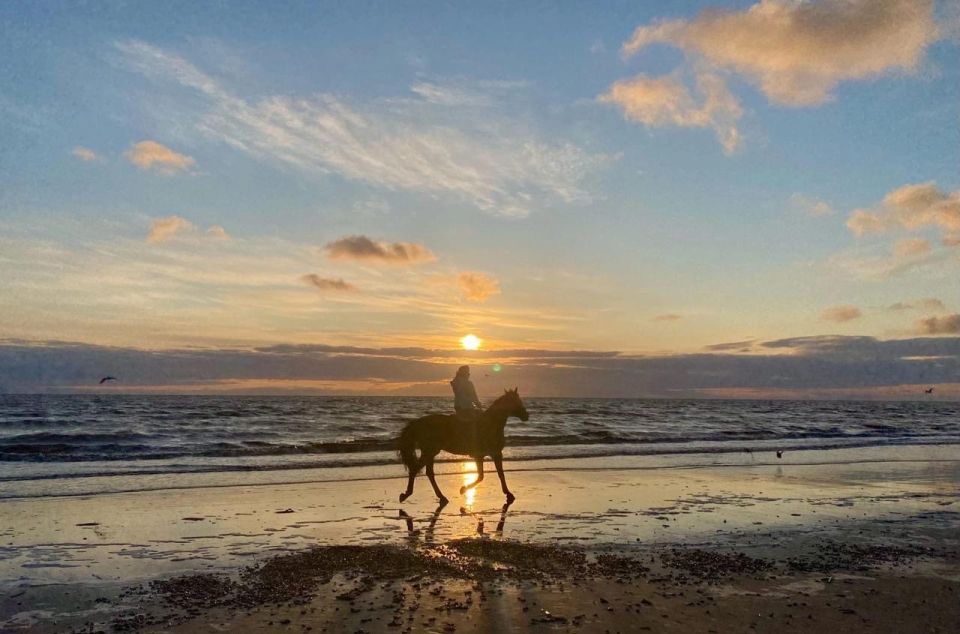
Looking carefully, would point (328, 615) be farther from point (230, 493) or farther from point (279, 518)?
point (230, 493)

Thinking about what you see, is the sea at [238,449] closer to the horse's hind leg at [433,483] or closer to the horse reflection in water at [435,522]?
the horse's hind leg at [433,483]

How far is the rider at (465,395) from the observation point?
16.2 metres

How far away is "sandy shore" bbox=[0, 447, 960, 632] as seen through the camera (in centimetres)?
739

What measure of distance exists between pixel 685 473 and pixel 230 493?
585 inches

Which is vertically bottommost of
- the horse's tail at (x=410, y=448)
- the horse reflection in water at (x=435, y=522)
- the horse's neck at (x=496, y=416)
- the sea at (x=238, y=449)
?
the sea at (x=238, y=449)

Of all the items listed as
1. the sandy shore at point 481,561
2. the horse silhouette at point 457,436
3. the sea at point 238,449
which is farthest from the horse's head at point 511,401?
the sea at point 238,449

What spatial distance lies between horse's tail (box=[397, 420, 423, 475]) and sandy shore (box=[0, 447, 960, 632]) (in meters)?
0.85

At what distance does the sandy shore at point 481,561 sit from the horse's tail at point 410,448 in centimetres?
85

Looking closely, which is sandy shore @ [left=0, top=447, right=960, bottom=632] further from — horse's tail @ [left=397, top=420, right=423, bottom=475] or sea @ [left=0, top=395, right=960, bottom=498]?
sea @ [left=0, top=395, right=960, bottom=498]

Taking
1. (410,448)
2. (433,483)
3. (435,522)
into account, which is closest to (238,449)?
(410,448)

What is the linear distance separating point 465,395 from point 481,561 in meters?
6.80

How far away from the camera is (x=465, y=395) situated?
16266 millimetres

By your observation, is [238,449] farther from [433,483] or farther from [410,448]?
[433,483]

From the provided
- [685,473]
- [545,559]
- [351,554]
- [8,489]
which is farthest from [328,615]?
[685,473]
